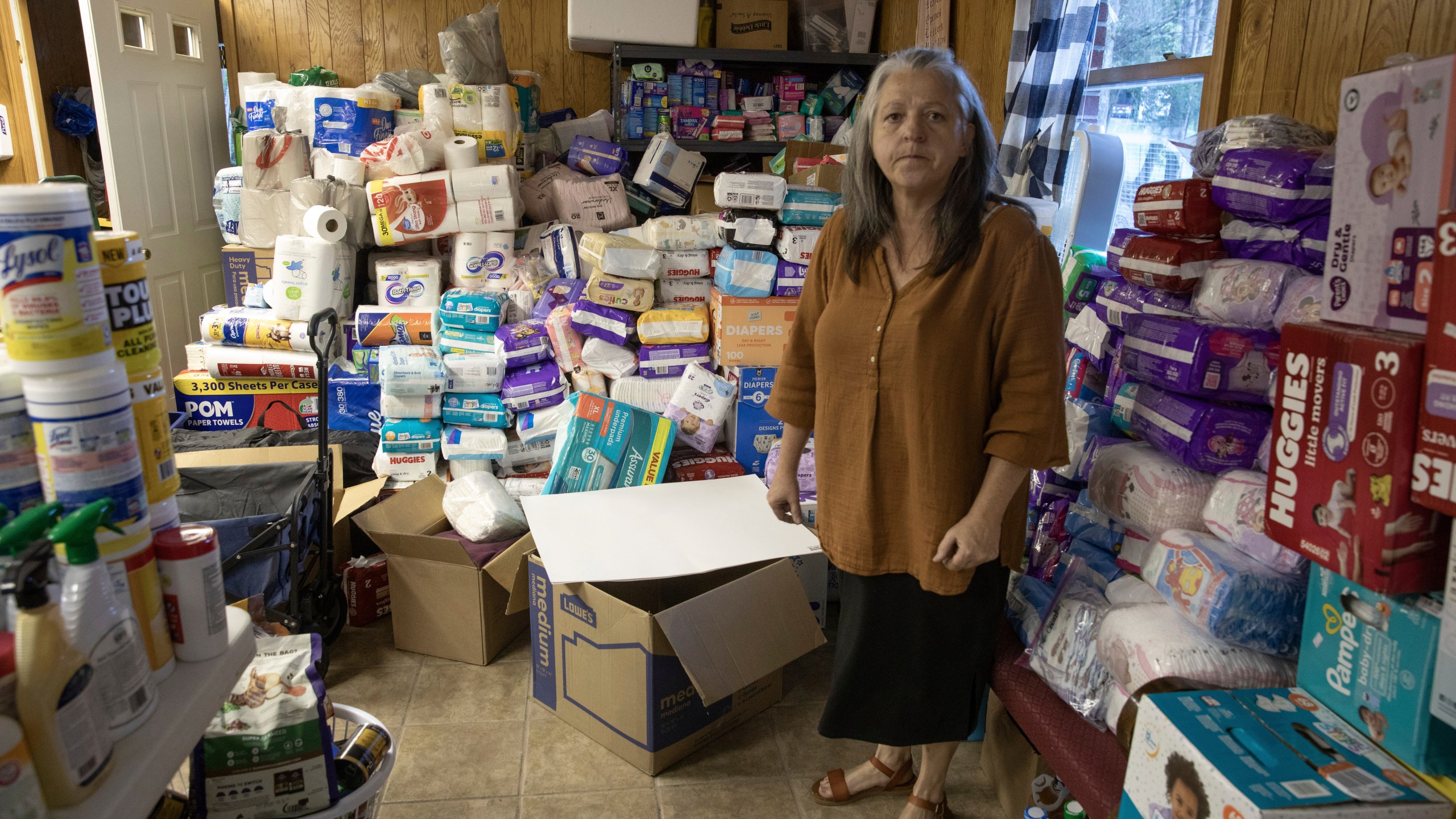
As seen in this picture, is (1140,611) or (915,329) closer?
(915,329)

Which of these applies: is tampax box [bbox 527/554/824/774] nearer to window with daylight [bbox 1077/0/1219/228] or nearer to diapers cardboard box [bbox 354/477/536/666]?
diapers cardboard box [bbox 354/477/536/666]

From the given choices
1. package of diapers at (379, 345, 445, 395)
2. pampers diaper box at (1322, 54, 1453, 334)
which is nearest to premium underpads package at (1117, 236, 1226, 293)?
pampers diaper box at (1322, 54, 1453, 334)

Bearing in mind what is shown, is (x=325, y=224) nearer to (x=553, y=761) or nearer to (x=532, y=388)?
(x=532, y=388)

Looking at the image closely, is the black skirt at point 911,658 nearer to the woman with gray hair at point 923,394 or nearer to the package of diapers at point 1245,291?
the woman with gray hair at point 923,394

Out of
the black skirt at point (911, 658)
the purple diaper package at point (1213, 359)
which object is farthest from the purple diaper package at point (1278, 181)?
the black skirt at point (911, 658)

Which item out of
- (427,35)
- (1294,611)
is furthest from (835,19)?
(1294,611)

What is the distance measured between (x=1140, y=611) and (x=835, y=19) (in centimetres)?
377

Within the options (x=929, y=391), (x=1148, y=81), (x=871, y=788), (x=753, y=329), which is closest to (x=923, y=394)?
(x=929, y=391)

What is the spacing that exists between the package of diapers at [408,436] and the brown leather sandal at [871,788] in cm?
183

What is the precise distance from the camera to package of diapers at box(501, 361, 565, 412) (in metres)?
3.24

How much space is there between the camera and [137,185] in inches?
149

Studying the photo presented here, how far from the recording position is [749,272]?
3.13m

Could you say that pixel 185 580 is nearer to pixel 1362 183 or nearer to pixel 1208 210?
pixel 1362 183

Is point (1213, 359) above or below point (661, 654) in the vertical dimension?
above
